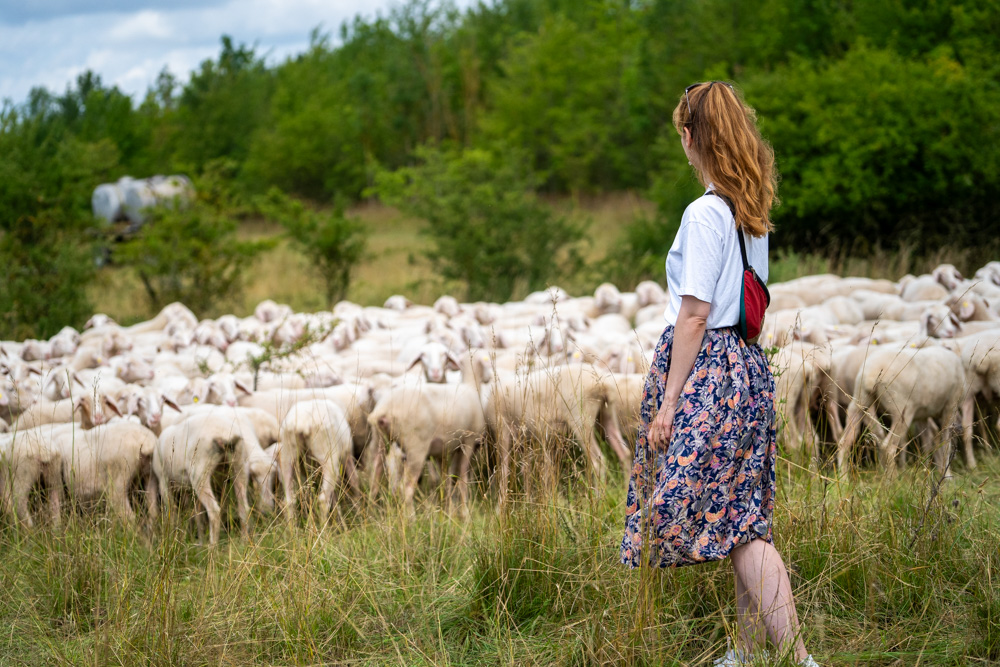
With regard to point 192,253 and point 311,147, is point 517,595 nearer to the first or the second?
point 192,253

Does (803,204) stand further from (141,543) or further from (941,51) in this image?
(141,543)

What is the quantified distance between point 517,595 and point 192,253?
37.1 feet

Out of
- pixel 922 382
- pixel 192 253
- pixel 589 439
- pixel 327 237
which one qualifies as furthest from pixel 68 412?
pixel 327 237

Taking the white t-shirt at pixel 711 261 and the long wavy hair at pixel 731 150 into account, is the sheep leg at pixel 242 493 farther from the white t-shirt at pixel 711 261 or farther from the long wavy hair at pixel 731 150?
the long wavy hair at pixel 731 150

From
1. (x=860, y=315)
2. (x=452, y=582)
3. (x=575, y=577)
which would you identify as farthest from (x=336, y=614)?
(x=860, y=315)

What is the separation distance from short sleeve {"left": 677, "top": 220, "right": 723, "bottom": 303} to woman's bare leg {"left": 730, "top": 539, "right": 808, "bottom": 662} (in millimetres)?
1000

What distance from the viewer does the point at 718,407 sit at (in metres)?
3.34

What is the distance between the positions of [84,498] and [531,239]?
10086mm

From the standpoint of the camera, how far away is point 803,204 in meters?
14.8

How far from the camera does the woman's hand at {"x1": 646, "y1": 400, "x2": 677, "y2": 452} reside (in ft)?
11.1

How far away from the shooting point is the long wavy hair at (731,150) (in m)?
3.35

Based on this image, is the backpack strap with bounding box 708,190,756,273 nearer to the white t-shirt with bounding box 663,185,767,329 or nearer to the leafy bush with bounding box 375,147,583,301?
the white t-shirt with bounding box 663,185,767,329

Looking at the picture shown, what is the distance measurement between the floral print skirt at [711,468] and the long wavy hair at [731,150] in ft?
1.58

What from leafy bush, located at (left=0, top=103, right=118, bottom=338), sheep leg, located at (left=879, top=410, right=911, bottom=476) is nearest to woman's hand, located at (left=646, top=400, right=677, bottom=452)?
sheep leg, located at (left=879, top=410, right=911, bottom=476)
